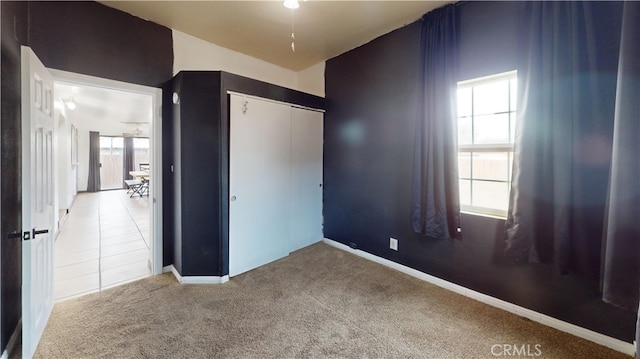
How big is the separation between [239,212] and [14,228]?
1.61 metres

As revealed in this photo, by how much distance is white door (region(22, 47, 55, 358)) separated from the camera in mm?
1562

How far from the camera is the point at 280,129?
3.15 metres

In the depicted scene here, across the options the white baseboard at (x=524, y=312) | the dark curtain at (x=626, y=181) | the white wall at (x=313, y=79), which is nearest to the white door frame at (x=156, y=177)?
the white wall at (x=313, y=79)

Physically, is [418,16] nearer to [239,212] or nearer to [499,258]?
[499,258]

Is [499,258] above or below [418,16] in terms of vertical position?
below

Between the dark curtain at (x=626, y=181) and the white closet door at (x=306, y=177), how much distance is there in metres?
2.81

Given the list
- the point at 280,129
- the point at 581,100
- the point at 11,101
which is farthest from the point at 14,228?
the point at 581,100

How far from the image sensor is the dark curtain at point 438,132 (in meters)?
2.35

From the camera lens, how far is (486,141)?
2332mm

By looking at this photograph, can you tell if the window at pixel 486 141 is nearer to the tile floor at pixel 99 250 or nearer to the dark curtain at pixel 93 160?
the tile floor at pixel 99 250

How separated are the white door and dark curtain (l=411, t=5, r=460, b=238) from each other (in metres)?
2.98

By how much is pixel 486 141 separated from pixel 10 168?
370cm

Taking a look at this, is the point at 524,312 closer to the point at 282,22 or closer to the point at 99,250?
the point at 282,22

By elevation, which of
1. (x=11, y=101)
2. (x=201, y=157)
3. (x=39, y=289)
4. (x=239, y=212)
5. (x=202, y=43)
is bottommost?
(x=39, y=289)
